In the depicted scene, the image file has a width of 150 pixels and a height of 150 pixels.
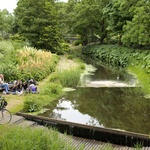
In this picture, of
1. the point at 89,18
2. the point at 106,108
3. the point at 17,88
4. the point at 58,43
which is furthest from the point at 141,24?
the point at 89,18

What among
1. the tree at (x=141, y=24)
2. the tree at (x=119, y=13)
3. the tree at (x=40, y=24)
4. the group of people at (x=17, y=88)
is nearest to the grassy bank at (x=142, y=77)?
the tree at (x=141, y=24)

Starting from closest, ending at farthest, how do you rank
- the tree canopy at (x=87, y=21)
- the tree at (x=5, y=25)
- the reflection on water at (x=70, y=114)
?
the reflection on water at (x=70, y=114), the tree canopy at (x=87, y=21), the tree at (x=5, y=25)

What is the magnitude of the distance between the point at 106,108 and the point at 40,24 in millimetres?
22019

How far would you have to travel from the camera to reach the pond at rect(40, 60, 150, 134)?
32.8 ft

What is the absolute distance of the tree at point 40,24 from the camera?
31.1 meters

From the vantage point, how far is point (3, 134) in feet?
21.3

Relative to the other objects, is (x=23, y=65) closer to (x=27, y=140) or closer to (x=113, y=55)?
(x=27, y=140)

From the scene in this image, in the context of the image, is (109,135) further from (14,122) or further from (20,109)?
(20,109)

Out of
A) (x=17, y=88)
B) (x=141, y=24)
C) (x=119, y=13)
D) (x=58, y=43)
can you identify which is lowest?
(x=17, y=88)

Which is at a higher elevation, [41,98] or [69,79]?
[69,79]

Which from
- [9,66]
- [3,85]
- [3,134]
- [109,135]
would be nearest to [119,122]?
[109,135]

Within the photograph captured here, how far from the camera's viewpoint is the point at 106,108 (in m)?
11.9

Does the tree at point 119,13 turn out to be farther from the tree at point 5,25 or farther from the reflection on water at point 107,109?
the tree at point 5,25

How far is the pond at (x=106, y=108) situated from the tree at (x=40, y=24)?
1681 cm
